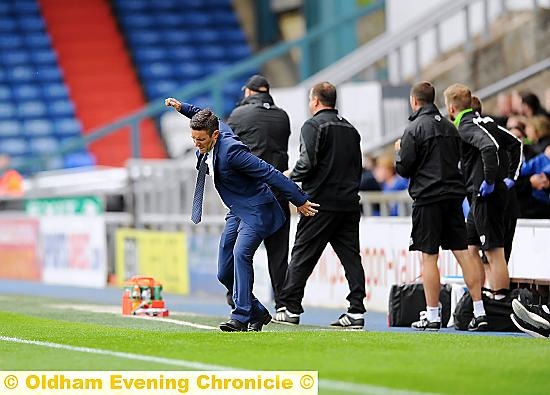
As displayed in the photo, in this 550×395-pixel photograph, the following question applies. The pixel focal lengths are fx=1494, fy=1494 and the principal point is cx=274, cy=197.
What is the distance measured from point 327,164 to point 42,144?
72.7ft

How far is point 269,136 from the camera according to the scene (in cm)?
1374

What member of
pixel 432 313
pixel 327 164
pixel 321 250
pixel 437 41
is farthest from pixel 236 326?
pixel 437 41

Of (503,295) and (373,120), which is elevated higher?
(373,120)

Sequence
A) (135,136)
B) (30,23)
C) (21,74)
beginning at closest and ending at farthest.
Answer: (135,136) < (21,74) < (30,23)

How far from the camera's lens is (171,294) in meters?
19.9

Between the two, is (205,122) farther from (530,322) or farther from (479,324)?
(479,324)

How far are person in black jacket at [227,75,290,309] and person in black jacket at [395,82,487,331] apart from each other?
4.87 ft

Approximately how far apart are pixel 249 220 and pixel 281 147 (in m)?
2.22

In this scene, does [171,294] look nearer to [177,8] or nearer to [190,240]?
[190,240]

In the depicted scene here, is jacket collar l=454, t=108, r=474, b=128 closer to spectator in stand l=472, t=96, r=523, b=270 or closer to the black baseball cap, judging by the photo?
spectator in stand l=472, t=96, r=523, b=270

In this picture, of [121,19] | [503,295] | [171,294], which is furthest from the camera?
[121,19]

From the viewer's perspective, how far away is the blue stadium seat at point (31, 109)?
114 feet

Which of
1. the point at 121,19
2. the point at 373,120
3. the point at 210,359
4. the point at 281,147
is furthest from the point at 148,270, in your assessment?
the point at 121,19

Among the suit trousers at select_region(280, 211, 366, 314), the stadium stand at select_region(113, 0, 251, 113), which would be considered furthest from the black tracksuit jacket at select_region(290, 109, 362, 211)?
the stadium stand at select_region(113, 0, 251, 113)
